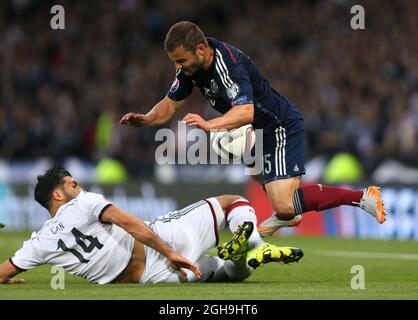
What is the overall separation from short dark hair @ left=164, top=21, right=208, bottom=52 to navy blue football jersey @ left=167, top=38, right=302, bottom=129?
0.28 m

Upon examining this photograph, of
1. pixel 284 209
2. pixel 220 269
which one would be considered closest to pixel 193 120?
pixel 220 269

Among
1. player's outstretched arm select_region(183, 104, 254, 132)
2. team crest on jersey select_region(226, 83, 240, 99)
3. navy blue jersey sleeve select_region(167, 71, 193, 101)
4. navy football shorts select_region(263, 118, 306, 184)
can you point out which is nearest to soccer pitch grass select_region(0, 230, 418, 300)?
navy football shorts select_region(263, 118, 306, 184)

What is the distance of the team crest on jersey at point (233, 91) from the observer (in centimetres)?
896

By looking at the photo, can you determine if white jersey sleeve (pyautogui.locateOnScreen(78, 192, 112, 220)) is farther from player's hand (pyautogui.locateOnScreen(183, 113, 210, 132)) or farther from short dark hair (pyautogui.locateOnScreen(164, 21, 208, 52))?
short dark hair (pyautogui.locateOnScreen(164, 21, 208, 52))

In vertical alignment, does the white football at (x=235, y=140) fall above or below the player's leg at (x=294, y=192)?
above

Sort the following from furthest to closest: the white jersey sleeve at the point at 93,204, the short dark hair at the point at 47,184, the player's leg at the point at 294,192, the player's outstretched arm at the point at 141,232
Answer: the player's leg at the point at 294,192
the short dark hair at the point at 47,184
the white jersey sleeve at the point at 93,204
the player's outstretched arm at the point at 141,232

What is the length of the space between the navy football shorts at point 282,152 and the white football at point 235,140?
0.18 meters

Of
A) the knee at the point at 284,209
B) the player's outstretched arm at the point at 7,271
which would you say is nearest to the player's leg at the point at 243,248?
the knee at the point at 284,209

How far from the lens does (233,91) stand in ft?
29.5

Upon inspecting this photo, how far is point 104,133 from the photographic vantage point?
2236cm

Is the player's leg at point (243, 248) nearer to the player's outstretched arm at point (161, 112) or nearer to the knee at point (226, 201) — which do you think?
the knee at point (226, 201)
